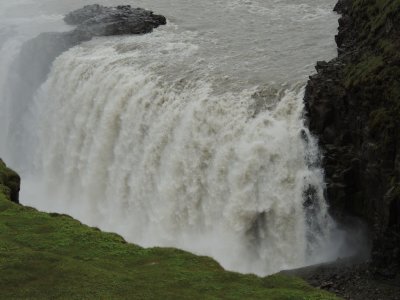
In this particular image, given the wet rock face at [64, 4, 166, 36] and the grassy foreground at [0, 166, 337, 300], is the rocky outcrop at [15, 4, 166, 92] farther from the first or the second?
the grassy foreground at [0, 166, 337, 300]

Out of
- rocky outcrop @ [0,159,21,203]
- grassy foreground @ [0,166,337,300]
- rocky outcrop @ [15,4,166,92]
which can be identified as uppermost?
rocky outcrop @ [15,4,166,92]

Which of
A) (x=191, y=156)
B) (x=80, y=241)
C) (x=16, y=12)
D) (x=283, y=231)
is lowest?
(x=80, y=241)

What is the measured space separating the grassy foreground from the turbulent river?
880 centimetres

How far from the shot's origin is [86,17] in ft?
164

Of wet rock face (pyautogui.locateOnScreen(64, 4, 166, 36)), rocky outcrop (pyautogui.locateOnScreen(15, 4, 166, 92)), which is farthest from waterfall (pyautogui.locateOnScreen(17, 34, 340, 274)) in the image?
rocky outcrop (pyautogui.locateOnScreen(15, 4, 166, 92))

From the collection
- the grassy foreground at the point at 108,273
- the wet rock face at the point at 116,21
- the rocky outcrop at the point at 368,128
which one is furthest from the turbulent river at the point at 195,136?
the grassy foreground at the point at 108,273

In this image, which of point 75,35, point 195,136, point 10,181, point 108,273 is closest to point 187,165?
point 195,136

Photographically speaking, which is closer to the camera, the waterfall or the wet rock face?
the waterfall

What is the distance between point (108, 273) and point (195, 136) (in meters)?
13.4

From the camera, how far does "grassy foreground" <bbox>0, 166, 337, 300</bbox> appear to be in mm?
15125

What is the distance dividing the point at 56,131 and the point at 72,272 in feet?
83.9

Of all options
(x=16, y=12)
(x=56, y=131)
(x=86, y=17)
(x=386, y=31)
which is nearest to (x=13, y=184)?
(x=56, y=131)

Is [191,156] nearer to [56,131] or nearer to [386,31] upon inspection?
[386,31]

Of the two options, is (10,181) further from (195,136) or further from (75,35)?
(75,35)
